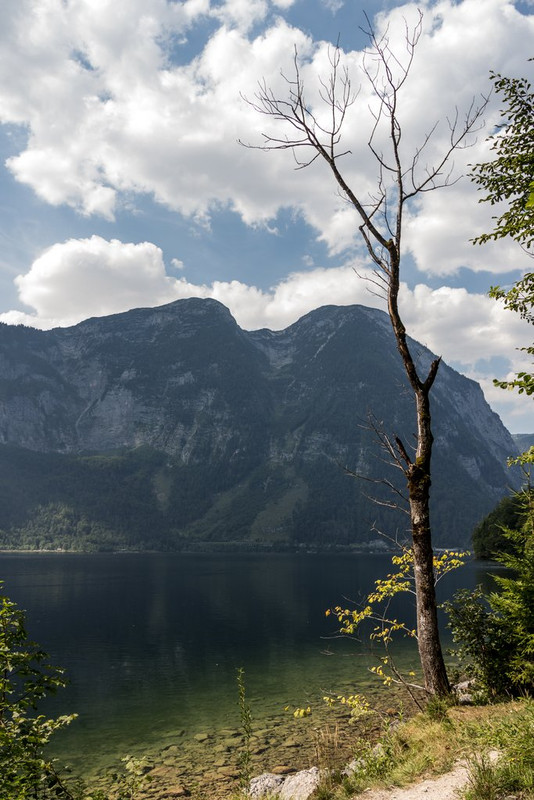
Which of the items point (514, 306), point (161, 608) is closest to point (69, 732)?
point (514, 306)

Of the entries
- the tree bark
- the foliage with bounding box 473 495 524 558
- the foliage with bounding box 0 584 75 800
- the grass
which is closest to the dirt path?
the grass

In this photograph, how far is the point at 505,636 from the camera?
15070mm

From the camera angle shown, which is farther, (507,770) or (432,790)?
(432,790)

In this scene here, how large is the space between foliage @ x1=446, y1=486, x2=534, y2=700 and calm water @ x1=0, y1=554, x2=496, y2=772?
5254 mm

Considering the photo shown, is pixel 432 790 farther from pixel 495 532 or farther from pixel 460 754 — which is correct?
pixel 495 532

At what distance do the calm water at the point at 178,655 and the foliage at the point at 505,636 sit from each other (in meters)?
5.25

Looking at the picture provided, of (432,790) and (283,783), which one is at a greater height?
(432,790)

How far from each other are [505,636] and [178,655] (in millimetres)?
40635

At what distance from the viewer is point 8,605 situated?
30.8 ft

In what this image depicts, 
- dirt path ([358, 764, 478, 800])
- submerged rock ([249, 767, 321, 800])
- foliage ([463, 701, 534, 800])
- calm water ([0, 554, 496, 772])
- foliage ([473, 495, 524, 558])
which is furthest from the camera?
foliage ([473, 495, 524, 558])

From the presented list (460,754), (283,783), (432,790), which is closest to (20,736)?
(432,790)

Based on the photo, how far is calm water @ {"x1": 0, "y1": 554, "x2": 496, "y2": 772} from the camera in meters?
29.7

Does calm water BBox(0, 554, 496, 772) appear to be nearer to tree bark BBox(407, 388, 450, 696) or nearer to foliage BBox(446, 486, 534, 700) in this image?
foliage BBox(446, 486, 534, 700)

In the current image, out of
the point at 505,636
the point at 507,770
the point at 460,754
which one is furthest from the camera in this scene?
the point at 505,636
